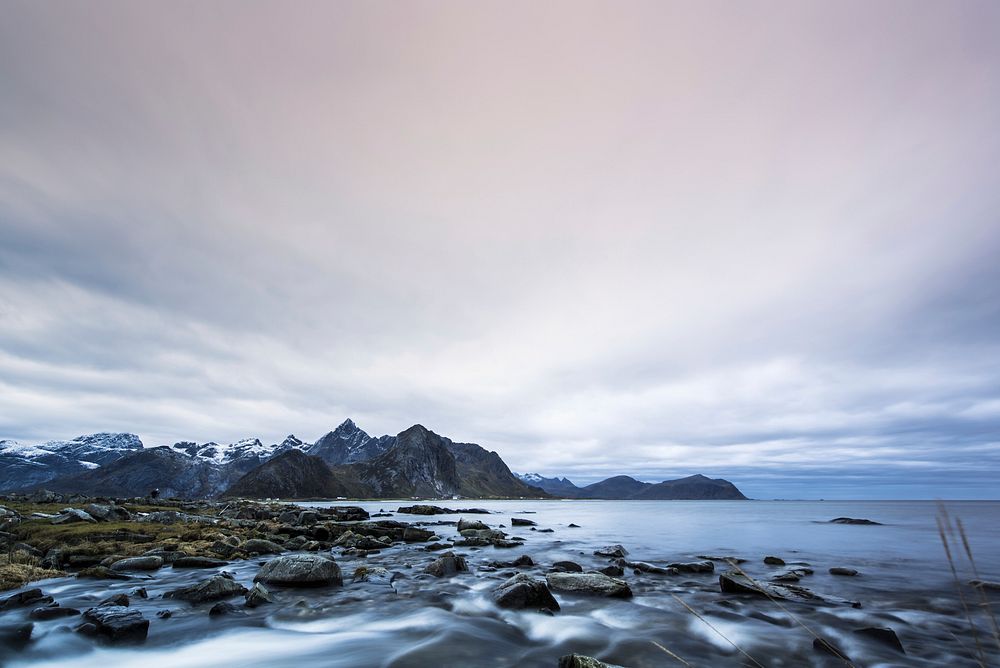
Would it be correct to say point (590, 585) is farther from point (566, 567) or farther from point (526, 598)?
point (566, 567)

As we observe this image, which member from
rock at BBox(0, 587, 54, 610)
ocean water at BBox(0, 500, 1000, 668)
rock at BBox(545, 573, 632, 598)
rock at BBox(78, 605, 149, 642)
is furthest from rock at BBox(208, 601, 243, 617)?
rock at BBox(545, 573, 632, 598)

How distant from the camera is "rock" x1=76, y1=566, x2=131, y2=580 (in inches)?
784

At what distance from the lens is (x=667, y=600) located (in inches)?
751

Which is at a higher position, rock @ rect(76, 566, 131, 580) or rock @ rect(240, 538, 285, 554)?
rock @ rect(240, 538, 285, 554)

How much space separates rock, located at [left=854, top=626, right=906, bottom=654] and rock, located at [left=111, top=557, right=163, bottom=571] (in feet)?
95.5

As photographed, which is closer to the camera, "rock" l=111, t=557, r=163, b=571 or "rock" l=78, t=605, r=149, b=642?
"rock" l=78, t=605, r=149, b=642

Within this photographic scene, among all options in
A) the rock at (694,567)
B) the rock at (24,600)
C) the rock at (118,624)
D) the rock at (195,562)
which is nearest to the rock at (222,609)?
the rock at (118,624)

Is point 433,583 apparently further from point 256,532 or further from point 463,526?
point 463,526

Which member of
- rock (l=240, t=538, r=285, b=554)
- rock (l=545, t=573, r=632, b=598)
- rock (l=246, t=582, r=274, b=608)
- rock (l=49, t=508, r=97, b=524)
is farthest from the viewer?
rock (l=49, t=508, r=97, b=524)

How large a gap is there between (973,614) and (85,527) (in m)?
46.0

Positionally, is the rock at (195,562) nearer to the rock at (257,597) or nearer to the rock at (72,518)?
the rock at (257,597)

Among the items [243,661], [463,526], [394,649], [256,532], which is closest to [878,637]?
[394,649]

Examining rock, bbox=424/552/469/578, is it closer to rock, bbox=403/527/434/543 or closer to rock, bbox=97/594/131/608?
rock, bbox=97/594/131/608

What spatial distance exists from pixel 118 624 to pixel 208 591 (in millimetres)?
4020
